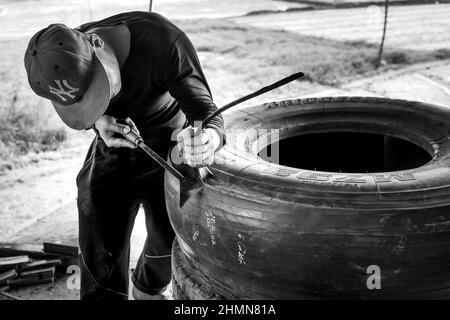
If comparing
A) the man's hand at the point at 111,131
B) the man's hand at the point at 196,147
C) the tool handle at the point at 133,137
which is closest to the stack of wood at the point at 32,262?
the man's hand at the point at 111,131

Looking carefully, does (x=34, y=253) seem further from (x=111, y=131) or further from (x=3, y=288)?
(x=111, y=131)

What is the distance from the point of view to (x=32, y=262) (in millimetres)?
2680

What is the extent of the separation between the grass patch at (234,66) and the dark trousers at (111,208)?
232cm

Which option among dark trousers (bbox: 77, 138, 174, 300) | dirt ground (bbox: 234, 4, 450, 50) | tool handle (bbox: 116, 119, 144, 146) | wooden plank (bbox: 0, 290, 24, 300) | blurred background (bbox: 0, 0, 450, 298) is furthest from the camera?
dirt ground (bbox: 234, 4, 450, 50)

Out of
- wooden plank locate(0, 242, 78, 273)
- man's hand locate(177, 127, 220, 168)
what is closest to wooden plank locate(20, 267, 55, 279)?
wooden plank locate(0, 242, 78, 273)

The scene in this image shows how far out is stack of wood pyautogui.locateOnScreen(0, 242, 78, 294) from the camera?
2592 mm

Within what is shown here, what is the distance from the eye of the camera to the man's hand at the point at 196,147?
4.97ft

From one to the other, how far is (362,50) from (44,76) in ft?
17.8

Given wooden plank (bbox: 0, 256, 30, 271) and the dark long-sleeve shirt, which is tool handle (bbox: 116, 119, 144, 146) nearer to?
the dark long-sleeve shirt

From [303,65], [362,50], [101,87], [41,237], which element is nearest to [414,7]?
[362,50]

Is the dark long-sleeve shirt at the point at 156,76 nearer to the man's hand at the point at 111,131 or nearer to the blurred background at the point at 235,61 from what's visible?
the man's hand at the point at 111,131

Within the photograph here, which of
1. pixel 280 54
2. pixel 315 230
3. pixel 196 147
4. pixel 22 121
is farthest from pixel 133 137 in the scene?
pixel 280 54

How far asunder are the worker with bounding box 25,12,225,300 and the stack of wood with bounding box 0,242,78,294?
50 centimetres
